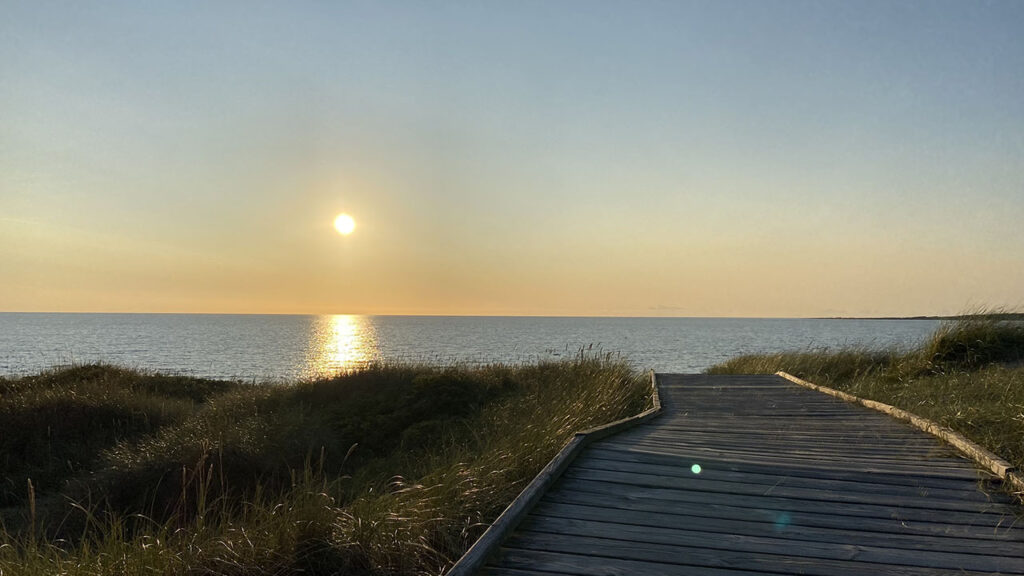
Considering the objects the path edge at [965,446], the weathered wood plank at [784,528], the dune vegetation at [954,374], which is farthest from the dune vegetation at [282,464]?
the dune vegetation at [954,374]

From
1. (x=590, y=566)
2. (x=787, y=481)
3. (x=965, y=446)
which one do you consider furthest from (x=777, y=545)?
(x=965, y=446)

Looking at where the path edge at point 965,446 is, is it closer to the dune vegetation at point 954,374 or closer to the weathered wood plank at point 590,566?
the dune vegetation at point 954,374

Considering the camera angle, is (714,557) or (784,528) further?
(784,528)

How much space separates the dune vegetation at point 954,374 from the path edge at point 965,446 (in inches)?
4.6

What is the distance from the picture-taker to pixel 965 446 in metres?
5.24

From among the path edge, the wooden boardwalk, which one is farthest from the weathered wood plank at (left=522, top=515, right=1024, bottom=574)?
the path edge

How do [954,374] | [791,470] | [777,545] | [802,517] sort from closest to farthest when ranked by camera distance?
1. [777,545]
2. [802,517]
3. [791,470]
4. [954,374]

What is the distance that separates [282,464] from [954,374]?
10.6m

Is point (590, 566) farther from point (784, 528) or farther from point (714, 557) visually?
point (784, 528)

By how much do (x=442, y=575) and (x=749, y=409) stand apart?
5883mm

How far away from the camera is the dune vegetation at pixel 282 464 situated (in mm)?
4023

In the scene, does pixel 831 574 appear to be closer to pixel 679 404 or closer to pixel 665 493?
pixel 665 493

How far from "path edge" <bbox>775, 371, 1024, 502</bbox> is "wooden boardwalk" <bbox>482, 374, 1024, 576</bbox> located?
0.10 metres

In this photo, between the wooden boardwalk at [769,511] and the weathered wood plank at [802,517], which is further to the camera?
the weathered wood plank at [802,517]
